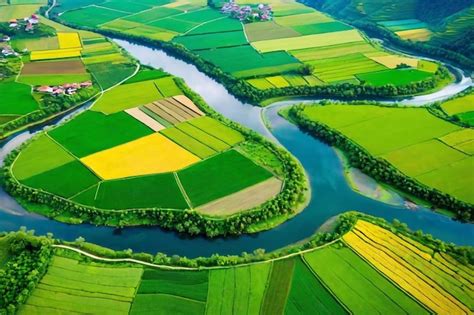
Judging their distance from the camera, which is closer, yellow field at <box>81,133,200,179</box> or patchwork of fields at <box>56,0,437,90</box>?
yellow field at <box>81,133,200,179</box>

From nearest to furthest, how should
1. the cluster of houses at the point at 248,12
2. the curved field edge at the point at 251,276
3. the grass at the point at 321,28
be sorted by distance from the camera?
1. the curved field edge at the point at 251,276
2. the grass at the point at 321,28
3. the cluster of houses at the point at 248,12

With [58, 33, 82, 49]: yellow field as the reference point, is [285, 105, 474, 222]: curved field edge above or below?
above

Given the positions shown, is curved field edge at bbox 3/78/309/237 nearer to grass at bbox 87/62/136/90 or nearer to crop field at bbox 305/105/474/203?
crop field at bbox 305/105/474/203

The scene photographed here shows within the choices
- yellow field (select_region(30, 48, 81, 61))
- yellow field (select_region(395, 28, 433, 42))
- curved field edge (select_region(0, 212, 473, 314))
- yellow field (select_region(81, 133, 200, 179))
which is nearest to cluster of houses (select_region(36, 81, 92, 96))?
yellow field (select_region(30, 48, 81, 61))

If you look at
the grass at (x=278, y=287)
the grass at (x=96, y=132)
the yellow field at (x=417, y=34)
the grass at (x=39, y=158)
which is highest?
the yellow field at (x=417, y=34)

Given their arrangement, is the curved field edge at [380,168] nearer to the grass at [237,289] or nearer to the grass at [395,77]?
the grass at [395,77]

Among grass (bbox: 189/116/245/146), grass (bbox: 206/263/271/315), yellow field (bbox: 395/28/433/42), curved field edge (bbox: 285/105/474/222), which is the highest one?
yellow field (bbox: 395/28/433/42)

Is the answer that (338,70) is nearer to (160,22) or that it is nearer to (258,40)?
(258,40)

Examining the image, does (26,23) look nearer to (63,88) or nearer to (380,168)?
(63,88)

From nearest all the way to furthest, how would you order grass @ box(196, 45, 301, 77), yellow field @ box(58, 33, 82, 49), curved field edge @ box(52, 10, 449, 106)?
curved field edge @ box(52, 10, 449, 106), grass @ box(196, 45, 301, 77), yellow field @ box(58, 33, 82, 49)

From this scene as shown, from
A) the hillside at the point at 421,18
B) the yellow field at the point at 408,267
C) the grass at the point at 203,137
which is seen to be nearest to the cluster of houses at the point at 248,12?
the hillside at the point at 421,18
